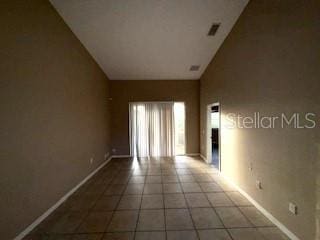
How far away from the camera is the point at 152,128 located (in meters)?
6.12

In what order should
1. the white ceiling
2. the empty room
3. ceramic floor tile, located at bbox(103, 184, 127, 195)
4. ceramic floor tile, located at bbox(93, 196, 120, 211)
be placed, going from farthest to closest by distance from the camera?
ceramic floor tile, located at bbox(103, 184, 127, 195) < the white ceiling < ceramic floor tile, located at bbox(93, 196, 120, 211) < the empty room

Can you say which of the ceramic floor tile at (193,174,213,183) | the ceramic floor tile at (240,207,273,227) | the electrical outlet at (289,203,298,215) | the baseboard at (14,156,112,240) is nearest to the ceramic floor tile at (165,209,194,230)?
the ceramic floor tile at (240,207,273,227)

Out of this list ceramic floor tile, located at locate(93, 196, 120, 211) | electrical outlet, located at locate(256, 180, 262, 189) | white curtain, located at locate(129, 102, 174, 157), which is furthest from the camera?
white curtain, located at locate(129, 102, 174, 157)

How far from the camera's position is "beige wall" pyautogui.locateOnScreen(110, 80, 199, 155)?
613cm

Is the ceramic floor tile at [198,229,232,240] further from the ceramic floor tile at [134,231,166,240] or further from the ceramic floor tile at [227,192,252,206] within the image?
the ceramic floor tile at [227,192,252,206]

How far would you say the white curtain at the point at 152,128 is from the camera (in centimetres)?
611

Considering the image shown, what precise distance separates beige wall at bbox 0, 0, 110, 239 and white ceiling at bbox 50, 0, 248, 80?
1.45 ft

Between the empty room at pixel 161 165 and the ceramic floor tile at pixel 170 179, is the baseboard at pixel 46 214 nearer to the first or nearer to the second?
the empty room at pixel 161 165

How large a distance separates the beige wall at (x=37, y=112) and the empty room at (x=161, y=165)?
2 cm

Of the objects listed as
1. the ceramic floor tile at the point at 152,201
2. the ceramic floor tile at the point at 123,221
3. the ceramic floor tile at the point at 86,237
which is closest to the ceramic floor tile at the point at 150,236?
the ceramic floor tile at the point at 123,221

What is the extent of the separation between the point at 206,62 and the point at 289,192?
3909 millimetres

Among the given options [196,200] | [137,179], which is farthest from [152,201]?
[137,179]

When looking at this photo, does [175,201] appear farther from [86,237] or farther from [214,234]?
[86,237]

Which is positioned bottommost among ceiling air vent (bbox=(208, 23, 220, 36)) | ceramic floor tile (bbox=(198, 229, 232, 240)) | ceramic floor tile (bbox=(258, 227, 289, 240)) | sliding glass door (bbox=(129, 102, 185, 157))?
ceramic floor tile (bbox=(198, 229, 232, 240))
